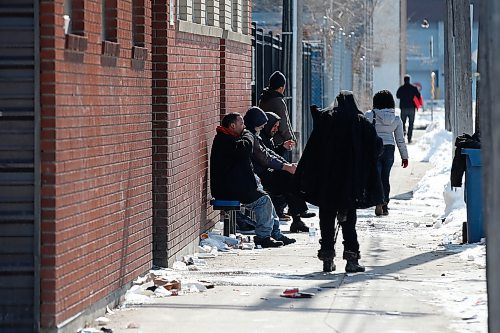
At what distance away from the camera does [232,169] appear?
13625mm

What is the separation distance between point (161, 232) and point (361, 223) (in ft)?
18.8

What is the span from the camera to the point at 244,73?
1700cm

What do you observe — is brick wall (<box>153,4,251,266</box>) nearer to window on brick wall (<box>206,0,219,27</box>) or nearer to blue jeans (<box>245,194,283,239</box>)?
window on brick wall (<box>206,0,219,27</box>)

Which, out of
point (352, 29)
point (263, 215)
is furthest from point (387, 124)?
point (352, 29)

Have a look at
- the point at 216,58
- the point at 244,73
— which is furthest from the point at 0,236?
the point at 244,73

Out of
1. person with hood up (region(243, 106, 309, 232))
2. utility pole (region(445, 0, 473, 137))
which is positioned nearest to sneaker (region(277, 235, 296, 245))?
person with hood up (region(243, 106, 309, 232))

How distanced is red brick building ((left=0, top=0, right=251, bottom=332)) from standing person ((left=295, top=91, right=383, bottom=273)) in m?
1.36

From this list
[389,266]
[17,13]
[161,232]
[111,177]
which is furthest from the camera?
[389,266]

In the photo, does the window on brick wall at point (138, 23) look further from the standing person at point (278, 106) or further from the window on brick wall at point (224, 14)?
the standing person at point (278, 106)

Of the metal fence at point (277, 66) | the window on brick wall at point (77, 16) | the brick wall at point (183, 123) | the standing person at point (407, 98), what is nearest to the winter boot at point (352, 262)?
the brick wall at point (183, 123)

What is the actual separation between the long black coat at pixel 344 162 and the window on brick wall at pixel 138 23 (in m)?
1.79

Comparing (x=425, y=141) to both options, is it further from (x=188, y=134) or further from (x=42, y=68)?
(x=42, y=68)

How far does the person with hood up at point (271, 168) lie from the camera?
47.1 feet

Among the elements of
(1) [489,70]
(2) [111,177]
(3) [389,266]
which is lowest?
(3) [389,266]
